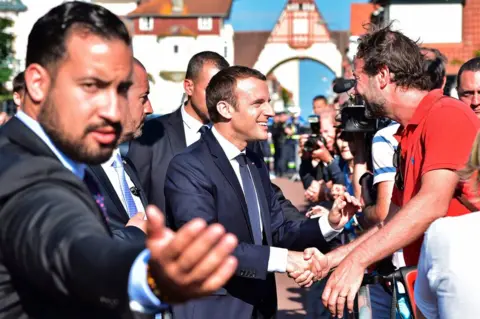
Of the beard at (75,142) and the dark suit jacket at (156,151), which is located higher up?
the beard at (75,142)

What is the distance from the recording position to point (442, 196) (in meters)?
4.52

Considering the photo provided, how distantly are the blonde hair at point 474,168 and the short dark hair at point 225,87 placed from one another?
2.58 metres

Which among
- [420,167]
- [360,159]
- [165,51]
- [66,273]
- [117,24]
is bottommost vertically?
[165,51]

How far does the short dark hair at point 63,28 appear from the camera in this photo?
7.60ft

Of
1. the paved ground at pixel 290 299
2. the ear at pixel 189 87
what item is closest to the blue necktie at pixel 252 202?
the ear at pixel 189 87

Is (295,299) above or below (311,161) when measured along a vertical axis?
below

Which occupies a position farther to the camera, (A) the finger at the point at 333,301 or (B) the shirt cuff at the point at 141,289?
(A) the finger at the point at 333,301

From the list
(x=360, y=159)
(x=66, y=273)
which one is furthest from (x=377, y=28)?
(x=66, y=273)

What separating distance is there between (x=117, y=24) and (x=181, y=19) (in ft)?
323

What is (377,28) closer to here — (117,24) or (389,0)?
(117,24)

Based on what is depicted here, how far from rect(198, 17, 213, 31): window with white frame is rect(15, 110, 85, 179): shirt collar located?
97.1m

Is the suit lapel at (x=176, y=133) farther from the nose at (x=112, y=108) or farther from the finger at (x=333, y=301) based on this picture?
the nose at (x=112, y=108)

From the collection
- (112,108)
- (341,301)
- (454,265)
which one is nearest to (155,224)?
(112,108)

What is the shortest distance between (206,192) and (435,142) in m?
1.40
